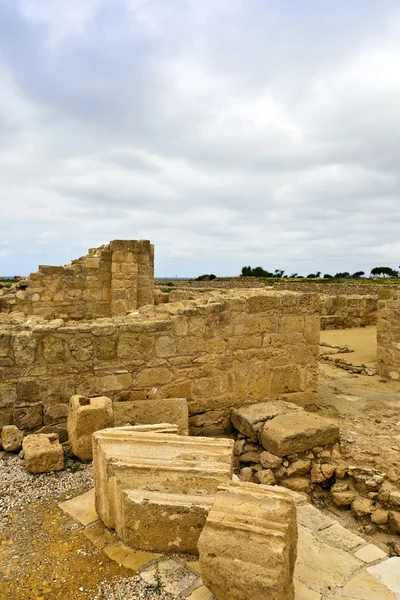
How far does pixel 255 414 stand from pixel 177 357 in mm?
1132

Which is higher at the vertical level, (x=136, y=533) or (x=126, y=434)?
(x=126, y=434)

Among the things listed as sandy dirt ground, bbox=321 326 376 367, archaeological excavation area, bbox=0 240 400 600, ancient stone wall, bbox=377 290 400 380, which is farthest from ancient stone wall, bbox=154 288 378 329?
archaeological excavation area, bbox=0 240 400 600

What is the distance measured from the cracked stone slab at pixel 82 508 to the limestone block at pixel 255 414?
6.71 feet

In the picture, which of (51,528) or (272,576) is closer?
(272,576)

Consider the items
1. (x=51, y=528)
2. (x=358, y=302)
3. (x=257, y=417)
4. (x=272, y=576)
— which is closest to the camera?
(x=272, y=576)

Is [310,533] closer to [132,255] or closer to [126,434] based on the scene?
[126,434]

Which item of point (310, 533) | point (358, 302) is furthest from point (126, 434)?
point (358, 302)

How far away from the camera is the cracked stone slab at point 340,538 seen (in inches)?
110

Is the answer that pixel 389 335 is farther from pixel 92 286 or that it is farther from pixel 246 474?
pixel 92 286

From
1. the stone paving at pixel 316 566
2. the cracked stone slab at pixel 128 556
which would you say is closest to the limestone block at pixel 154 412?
the stone paving at pixel 316 566

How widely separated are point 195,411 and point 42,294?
644cm

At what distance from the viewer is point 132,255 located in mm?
10188

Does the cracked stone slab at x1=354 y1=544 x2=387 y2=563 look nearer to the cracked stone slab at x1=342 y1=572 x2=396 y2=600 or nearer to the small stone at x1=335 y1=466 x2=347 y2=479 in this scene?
the cracked stone slab at x1=342 y1=572 x2=396 y2=600

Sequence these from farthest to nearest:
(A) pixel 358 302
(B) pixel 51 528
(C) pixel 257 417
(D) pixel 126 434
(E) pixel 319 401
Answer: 1. (A) pixel 358 302
2. (E) pixel 319 401
3. (C) pixel 257 417
4. (D) pixel 126 434
5. (B) pixel 51 528
